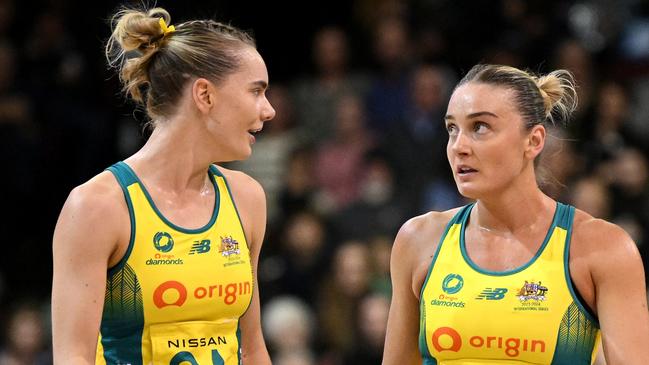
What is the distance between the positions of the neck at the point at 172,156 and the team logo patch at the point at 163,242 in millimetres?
172

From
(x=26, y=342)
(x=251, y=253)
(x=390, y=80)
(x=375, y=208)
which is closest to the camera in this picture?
(x=251, y=253)

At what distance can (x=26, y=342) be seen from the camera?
22.9 ft

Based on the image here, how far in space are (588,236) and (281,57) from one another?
17.7 feet

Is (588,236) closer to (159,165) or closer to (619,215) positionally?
(159,165)

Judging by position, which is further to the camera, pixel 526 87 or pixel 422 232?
pixel 422 232

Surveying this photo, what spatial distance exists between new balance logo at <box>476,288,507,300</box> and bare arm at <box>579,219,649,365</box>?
0.89ft

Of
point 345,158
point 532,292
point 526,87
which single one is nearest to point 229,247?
point 532,292

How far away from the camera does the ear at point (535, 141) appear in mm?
3484

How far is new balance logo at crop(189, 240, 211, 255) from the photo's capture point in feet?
11.4

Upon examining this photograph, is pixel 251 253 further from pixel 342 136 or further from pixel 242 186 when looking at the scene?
pixel 342 136

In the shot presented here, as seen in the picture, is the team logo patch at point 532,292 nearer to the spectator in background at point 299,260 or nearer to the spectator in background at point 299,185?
the spectator in background at point 299,260

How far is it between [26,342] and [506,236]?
4.30m

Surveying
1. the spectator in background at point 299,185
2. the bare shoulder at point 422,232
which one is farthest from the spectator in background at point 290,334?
the bare shoulder at point 422,232

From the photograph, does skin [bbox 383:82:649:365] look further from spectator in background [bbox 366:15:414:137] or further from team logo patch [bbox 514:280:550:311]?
spectator in background [bbox 366:15:414:137]
